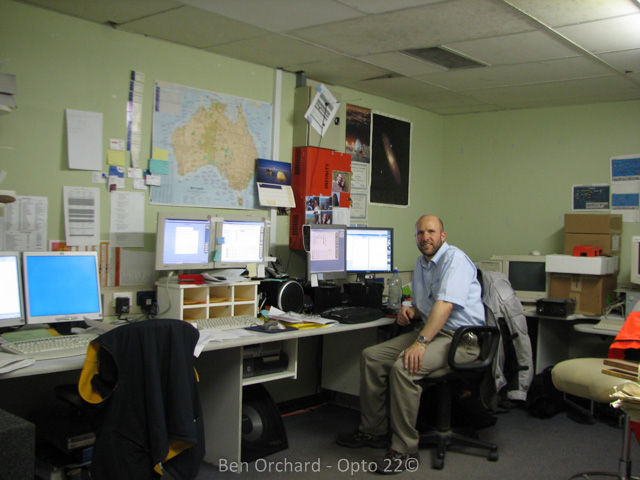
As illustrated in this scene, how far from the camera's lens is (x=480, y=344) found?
11.6 feet

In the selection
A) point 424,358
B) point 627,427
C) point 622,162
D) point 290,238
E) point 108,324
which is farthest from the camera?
point 622,162

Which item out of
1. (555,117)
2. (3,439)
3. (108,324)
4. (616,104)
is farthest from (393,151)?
(3,439)

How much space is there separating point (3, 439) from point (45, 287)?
121 cm

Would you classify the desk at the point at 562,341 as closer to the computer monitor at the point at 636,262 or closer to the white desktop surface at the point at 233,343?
the computer monitor at the point at 636,262

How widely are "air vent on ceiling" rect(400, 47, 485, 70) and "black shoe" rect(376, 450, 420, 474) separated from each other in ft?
7.48

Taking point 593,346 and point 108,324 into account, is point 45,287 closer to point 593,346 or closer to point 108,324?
point 108,324

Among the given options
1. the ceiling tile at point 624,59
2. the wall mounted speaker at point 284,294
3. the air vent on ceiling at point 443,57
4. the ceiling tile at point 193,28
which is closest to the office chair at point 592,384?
the wall mounted speaker at point 284,294

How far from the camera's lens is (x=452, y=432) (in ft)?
11.9

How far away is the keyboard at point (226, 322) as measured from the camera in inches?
129

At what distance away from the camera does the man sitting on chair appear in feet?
11.0

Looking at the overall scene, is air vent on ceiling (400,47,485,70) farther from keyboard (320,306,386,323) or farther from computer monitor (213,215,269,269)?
keyboard (320,306,386,323)

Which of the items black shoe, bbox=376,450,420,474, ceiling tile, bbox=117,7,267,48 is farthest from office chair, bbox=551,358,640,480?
ceiling tile, bbox=117,7,267,48

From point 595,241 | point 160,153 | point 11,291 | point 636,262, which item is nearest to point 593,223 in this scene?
point 595,241

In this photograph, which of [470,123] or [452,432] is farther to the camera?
[470,123]
